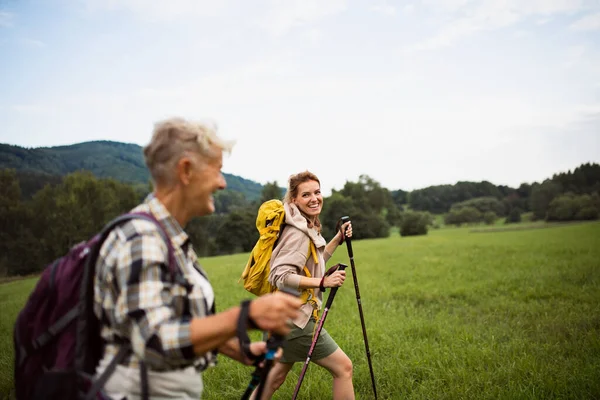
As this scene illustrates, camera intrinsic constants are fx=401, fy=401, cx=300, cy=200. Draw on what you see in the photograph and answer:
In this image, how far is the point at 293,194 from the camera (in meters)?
4.43

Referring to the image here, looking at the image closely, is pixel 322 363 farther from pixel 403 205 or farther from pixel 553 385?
pixel 403 205

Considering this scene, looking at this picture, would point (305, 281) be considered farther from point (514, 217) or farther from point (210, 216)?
point (514, 217)

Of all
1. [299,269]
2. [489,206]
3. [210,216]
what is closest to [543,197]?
[489,206]

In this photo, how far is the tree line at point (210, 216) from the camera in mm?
50031

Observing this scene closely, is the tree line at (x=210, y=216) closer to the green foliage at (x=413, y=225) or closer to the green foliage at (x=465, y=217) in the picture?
the green foliage at (x=413, y=225)

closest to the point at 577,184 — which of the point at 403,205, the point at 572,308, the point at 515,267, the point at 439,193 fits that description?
the point at 439,193

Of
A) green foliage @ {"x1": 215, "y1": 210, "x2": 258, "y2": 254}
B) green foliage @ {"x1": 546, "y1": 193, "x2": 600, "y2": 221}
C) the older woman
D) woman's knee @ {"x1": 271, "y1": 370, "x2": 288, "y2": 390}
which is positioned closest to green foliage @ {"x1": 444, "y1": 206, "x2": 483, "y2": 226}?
green foliage @ {"x1": 546, "y1": 193, "x2": 600, "y2": 221}

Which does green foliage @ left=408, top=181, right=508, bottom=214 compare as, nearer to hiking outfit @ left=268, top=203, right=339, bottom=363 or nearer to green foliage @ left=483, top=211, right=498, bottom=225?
green foliage @ left=483, top=211, right=498, bottom=225

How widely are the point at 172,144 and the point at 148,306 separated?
77 centimetres

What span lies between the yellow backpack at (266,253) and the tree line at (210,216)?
52.4 m

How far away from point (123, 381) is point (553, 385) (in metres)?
5.28

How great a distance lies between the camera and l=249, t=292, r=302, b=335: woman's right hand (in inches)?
70.9

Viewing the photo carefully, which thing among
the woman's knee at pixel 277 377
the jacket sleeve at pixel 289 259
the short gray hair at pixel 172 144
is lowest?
the woman's knee at pixel 277 377

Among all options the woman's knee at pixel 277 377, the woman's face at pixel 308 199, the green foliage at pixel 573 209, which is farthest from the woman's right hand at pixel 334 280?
the green foliage at pixel 573 209
